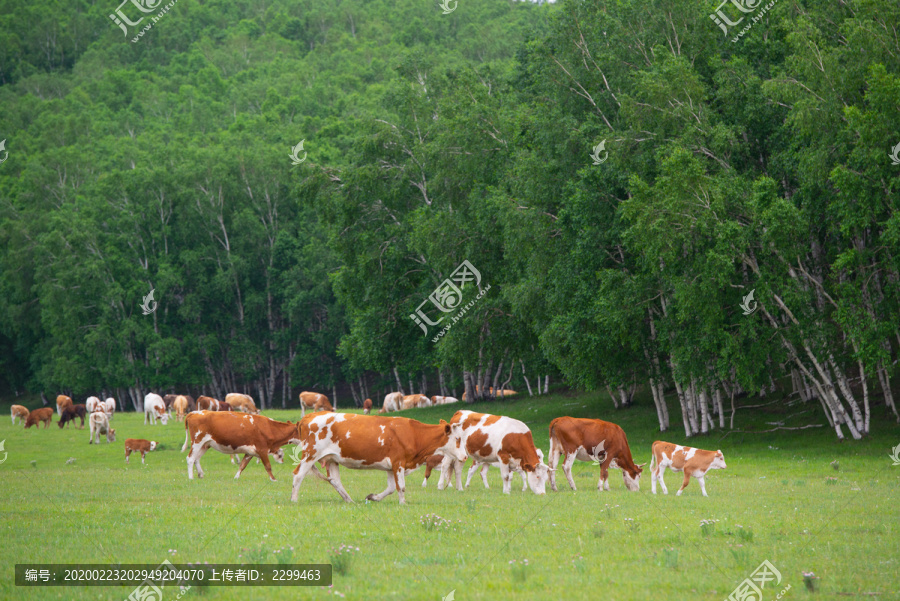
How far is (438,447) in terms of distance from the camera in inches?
680

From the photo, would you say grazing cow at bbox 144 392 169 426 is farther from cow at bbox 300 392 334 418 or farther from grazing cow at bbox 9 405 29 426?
cow at bbox 300 392 334 418

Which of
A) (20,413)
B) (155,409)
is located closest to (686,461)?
(155,409)

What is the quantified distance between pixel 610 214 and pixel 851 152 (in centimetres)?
981

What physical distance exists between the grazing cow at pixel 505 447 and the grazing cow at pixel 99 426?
22447mm

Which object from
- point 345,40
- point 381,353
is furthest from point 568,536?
point 345,40

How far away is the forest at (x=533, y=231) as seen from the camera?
28.4 meters

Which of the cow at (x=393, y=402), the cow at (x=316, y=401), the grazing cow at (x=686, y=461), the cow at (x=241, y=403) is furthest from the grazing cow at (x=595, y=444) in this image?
the cow at (x=393, y=402)

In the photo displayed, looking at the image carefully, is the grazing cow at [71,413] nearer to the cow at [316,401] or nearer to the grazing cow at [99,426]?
the grazing cow at [99,426]

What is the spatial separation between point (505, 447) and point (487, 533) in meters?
6.65

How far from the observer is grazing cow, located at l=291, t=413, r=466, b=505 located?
1595cm

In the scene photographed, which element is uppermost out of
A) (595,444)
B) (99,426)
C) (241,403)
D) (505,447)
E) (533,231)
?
(533,231)

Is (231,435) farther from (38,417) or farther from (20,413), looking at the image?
(20,413)

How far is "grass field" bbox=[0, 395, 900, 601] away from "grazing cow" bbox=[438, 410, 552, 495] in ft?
1.58

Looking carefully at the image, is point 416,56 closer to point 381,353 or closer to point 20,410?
point 381,353
